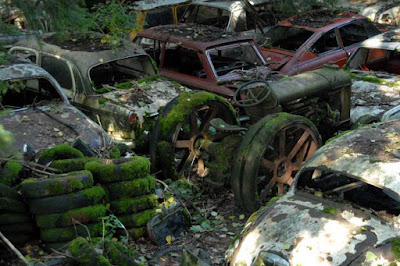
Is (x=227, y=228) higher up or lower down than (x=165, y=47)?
lower down

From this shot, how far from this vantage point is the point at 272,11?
13.7m

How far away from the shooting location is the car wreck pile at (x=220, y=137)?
4961 millimetres

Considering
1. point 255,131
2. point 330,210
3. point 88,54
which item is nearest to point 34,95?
point 88,54

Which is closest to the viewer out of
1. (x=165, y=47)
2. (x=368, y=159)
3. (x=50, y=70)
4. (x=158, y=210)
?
(x=368, y=159)

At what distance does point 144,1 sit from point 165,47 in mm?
4573

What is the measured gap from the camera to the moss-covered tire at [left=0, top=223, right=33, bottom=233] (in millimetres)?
5551

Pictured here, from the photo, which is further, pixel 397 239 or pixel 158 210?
pixel 158 210

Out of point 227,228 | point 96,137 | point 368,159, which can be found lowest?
point 227,228

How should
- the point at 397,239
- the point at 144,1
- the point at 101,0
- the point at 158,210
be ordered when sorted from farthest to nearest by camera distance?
1. the point at 101,0
2. the point at 144,1
3. the point at 158,210
4. the point at 397,239

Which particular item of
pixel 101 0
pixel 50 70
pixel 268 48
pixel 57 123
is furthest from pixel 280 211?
pixel 101 0

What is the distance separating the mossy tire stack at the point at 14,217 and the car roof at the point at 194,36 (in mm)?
5025

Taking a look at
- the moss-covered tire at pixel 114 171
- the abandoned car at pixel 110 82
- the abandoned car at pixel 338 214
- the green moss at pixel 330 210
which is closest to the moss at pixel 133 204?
the moss-covered tire at pixel 114 171

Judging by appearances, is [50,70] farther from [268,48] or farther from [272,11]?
[272,11]

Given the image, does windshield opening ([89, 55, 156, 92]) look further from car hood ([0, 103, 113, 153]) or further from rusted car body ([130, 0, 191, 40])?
rusted car body ([130, 0, 191, 40])
